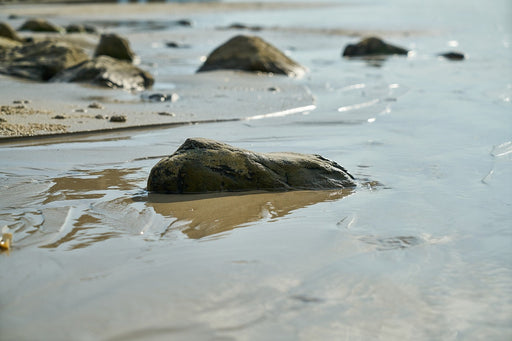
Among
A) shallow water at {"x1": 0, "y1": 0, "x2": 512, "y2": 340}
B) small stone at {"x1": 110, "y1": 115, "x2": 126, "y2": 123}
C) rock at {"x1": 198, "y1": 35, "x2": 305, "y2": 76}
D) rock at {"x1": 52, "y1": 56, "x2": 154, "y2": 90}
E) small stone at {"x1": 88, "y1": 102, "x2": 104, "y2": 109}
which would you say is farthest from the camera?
rock at {"x1": 198, "y1": 35, "x2": 305, "y2": 76}

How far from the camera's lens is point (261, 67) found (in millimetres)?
10555

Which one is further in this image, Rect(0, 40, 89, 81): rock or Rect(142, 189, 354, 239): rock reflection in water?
Rect(0, 40, 89, 81): rock

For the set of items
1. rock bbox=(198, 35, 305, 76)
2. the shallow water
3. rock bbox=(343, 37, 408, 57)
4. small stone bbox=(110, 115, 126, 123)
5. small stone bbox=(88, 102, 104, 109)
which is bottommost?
the shallow water

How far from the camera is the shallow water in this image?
2.69 meters

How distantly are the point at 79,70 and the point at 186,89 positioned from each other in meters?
1.58

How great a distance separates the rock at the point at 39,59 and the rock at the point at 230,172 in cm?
531

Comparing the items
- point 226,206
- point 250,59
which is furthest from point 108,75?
point 226,206

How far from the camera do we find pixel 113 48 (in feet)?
40.2

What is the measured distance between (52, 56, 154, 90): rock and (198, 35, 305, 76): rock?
76.6 inches

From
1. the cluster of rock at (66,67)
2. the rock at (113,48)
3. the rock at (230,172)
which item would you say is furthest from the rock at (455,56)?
the rock at (230,172)

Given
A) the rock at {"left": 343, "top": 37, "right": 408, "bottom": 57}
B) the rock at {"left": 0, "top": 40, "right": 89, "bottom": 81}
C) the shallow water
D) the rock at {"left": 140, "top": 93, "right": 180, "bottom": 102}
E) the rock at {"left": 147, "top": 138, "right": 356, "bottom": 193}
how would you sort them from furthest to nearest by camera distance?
the rock at {"left": 343, "top": 37, "right": 408, "bottom": 57} < the rock at {"left": 0, "top": 40, "right": 89, "bottom": 81} < the rock at {"left": 140, "top": 93, "right": 180, "bottom": 102} < the rock at {"left": 147, "top": 138, "right": 356, "bottom": 193} < the shallow water

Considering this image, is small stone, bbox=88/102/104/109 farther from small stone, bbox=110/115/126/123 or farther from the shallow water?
the shallow water

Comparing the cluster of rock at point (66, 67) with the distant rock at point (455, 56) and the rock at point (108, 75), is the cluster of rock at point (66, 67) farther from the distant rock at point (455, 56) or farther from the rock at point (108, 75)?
the distant rock at point (455, 56)

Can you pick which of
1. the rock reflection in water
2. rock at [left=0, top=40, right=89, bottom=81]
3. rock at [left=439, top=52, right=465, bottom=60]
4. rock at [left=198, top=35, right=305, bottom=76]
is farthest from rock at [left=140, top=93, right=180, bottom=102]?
rock at [left=439, top=52, right=465, bottom=60]
